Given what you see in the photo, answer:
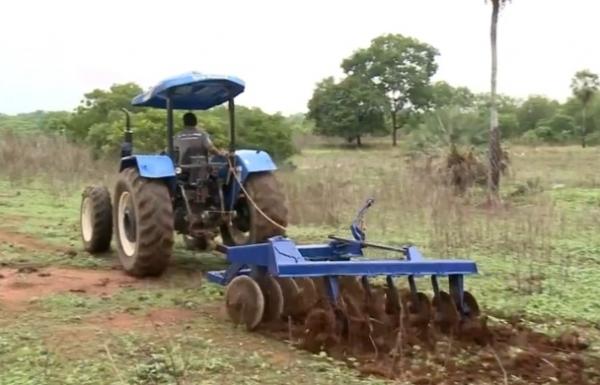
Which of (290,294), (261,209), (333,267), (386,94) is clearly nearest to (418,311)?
(333,267)

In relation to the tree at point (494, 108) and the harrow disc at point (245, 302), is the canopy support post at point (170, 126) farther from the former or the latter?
the tree at point (494, 108)

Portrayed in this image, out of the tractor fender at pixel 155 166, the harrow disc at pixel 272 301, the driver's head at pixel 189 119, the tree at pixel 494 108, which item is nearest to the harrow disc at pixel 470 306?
the harrow disc at pixel 272 301

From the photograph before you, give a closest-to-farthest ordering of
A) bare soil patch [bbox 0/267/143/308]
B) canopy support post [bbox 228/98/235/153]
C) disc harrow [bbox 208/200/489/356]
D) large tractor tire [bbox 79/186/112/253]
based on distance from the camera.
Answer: disc harrow [bbox 208/200/489/356], bare soil patch [bbox 0/267/143/308], canopy support post [bbox 228/98/235/153], large tractor tire [bbox 79/186/112/253]

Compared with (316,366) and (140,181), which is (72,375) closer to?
(316,366)

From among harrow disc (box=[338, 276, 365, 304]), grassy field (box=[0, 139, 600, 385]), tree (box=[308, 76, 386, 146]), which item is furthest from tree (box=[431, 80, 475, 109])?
harrow disc (box=[338, 276, 365, 304])

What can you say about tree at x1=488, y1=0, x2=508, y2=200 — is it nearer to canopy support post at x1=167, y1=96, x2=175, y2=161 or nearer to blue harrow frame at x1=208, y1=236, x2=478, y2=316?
canopy support post at x1=167, y1=96, x2=175, y2=161

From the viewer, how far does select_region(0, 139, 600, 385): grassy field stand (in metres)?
5.26

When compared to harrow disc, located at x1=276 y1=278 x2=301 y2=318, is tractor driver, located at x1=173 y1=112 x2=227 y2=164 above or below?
above

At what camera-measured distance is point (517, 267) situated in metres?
9.02

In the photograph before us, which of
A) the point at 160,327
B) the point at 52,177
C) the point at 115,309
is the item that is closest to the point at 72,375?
the point at 160,327

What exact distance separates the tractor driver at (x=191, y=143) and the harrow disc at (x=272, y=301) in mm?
2697

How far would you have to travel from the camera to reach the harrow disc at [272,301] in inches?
251

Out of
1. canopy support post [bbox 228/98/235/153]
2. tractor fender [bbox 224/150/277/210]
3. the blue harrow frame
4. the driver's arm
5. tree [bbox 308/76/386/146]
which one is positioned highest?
tree [bbox 308/76/386/146]

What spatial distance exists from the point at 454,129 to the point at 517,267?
43.4 feet
